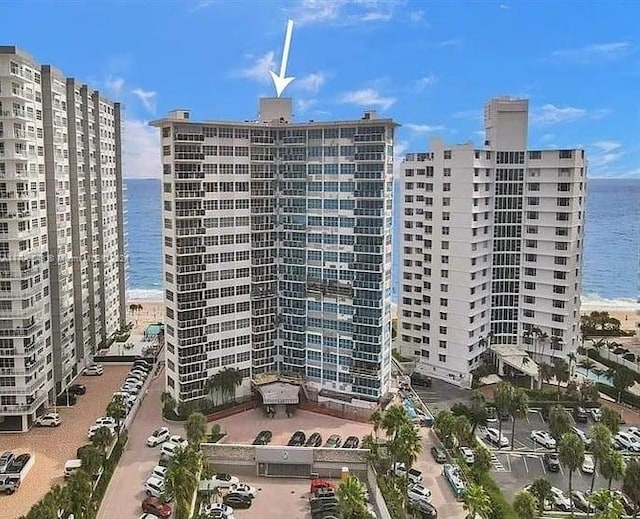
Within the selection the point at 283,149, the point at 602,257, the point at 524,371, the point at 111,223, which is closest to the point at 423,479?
the point at 524,371

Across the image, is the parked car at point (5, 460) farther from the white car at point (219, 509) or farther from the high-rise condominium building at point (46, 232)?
the white car at point (219, 509)

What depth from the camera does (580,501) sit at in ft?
114

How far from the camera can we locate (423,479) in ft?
123

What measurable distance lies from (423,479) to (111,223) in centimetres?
4065

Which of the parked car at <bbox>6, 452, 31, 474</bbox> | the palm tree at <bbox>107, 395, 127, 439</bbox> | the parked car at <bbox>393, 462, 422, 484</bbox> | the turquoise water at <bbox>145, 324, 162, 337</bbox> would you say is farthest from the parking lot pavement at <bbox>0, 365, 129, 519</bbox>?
the parked car at <bbox>393, 462, 422, 484</bbox>

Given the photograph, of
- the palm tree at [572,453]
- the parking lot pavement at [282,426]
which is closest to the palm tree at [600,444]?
the palm tree at [572,453]

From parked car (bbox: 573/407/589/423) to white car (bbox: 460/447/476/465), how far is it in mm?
10689

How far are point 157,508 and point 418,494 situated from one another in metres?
13.8

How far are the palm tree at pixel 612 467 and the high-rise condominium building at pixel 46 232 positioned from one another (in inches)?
1377

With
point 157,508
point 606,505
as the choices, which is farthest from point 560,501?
point 157,508

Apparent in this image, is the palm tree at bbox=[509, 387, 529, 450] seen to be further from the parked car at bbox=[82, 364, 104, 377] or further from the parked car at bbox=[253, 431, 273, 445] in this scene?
the parked car at bbox=[82, 364, 104, 377]

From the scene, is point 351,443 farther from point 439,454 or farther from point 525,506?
point 525,506

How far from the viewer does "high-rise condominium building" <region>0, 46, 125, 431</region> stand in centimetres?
4166

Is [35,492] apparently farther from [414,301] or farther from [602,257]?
[602,257]
